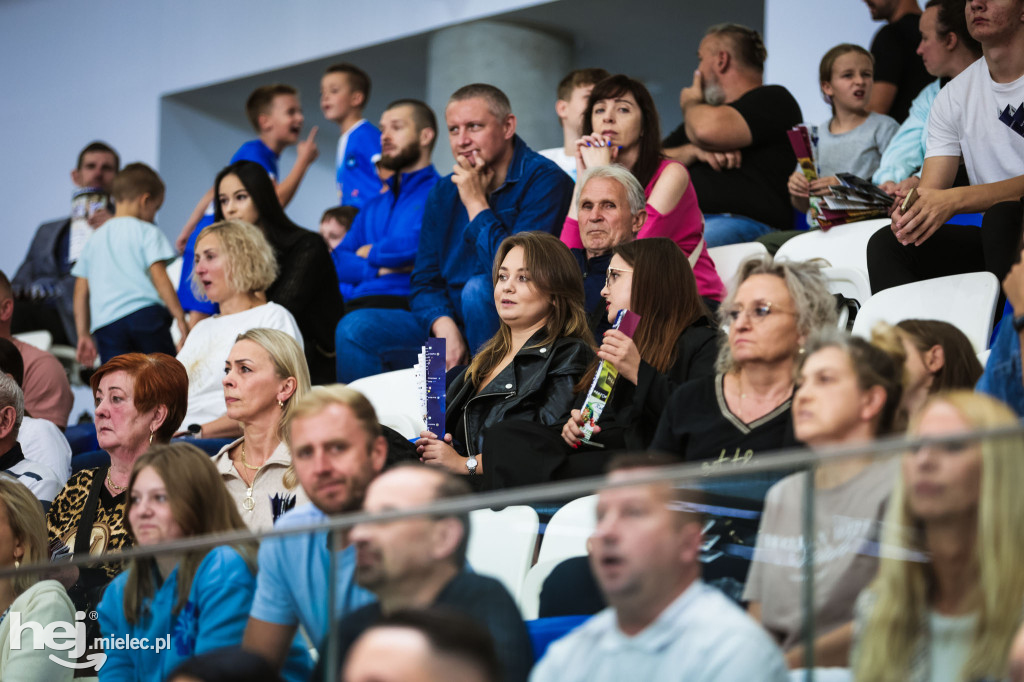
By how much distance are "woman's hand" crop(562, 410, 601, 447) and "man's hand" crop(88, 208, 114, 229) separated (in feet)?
14.7

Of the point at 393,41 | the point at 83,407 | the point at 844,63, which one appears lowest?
the point at 83,407

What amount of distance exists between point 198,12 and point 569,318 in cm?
609

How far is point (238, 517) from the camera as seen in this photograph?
2656 mm

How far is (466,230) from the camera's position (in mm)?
4270

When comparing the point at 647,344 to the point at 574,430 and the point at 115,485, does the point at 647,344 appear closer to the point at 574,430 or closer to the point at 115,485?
the point at 574,430

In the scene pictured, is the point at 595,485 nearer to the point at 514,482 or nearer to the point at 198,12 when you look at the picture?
the point at 514,482

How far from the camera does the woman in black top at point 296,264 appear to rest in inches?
184

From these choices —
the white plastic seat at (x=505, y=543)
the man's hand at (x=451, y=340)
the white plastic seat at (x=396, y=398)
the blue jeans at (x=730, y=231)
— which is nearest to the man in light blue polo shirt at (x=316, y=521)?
the white plastic seat at (x=505, y=543)

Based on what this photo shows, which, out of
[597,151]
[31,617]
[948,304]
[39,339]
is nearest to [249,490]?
[31,617]

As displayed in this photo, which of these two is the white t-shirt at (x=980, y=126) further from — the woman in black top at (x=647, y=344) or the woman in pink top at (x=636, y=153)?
the woman in black top at (x=647, y=344)

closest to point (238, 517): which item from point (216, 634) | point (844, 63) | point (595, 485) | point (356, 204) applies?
point (216, 634)

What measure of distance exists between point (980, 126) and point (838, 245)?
1.88 feet

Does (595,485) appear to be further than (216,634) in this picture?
No

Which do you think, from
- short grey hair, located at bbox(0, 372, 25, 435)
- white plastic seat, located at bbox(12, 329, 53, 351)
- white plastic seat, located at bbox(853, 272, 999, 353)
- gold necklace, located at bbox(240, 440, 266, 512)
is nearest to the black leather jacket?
gold necklace, located at bbox(240, 440, 266, 512)
